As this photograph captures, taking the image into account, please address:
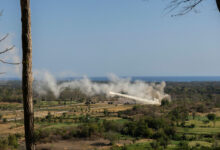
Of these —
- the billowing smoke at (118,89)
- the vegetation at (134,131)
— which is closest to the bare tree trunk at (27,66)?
the vegetation at (134,131)

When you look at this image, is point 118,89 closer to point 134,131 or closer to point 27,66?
point 134,131

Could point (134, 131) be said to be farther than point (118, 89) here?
No

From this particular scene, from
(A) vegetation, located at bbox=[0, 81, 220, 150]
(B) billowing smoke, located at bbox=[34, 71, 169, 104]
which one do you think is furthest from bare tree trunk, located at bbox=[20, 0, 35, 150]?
(B) billowing smoke, located at bbox=[34, 71, 169, 104]

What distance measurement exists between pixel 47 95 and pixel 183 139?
83.5m

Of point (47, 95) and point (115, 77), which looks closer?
point (115, 77)

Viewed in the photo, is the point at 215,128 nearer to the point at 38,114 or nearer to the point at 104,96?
the point at 38,114

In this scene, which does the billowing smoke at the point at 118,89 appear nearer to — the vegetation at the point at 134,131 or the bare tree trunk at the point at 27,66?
the vegetation at the point at 134,131

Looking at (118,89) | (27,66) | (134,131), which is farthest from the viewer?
(118,89)

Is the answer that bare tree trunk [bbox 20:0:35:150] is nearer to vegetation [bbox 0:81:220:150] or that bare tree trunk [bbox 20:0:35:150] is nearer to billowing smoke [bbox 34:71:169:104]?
vegetation [bbox 0:81:220:150]

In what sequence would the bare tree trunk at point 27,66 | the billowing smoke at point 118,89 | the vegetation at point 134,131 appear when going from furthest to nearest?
the billowing smoke at point 118,89 < the vegetation at point 134,131 < the bare tree trunk at point 27,66

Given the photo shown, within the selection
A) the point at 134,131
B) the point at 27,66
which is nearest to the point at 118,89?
the point at 134,131

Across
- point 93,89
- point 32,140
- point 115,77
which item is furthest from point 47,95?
point 32,140

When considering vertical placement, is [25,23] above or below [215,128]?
above

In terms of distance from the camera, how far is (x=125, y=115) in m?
77.6
